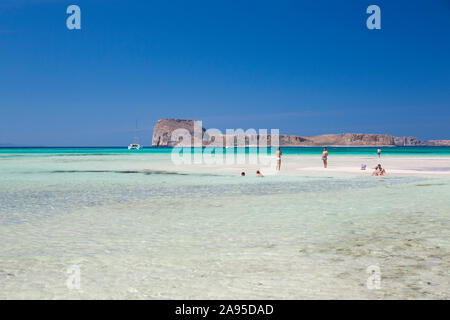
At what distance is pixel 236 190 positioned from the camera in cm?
2033

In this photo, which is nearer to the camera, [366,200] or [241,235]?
[241,235]

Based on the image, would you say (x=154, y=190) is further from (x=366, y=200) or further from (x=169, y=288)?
(x=169, y=288)

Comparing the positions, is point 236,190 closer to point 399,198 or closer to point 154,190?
point 154,190

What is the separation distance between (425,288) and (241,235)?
461cm

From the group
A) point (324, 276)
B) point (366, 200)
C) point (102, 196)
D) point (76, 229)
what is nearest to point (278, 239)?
point (324, 276)

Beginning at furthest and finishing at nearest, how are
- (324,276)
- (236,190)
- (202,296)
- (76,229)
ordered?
1. (236,190)
2. (76,229)
3. (324,276)
4. (202,296)

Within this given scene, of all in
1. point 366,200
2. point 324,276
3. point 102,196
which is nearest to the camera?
point 324,276

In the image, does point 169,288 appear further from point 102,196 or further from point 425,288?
point 102,196

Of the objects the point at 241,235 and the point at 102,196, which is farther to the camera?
the point at 102,196
